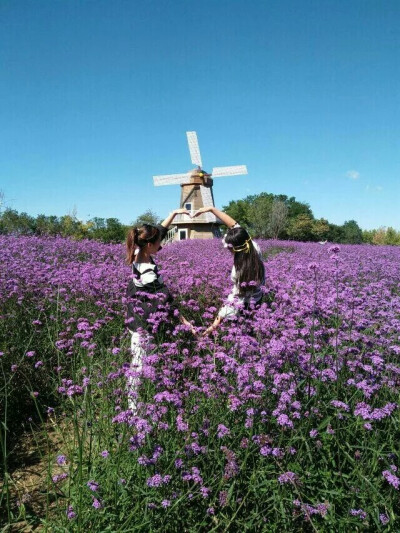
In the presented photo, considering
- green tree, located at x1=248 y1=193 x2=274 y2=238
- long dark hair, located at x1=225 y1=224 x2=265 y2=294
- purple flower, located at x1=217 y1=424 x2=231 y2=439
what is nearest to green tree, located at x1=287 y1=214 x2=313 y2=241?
green tree, located at x1=248 y1=193 x2=274 y2=238

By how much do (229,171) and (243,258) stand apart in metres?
31.5

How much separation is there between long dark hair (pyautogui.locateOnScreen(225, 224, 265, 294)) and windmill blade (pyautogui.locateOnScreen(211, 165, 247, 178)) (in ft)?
100

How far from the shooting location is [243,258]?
423 cm

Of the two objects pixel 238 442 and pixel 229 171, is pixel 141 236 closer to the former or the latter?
pixel 238 442

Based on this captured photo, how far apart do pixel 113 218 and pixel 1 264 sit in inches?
3724

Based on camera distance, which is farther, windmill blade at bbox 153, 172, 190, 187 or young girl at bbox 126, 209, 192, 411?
windmill blade at bbox 153, 172, 190, 187

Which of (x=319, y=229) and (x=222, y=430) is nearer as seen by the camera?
(x=222, y=430)

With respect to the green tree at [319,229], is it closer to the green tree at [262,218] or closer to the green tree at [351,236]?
the green tree at [351,236]

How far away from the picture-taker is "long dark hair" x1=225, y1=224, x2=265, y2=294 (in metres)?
4.20

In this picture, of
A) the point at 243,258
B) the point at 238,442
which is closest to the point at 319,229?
the point at 243,258

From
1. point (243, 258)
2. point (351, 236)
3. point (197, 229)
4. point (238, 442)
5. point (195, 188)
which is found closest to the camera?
point (238, 442)

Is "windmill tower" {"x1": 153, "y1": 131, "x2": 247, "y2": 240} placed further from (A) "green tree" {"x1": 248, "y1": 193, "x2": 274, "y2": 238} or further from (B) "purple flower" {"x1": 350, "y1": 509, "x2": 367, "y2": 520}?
(B) "purple flower" {"x1": 350, "y1": 509, "x2": 367, "y2": 520}

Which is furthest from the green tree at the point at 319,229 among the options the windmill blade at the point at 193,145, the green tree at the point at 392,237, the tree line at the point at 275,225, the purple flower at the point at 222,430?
the purple flower at the point at 222,430

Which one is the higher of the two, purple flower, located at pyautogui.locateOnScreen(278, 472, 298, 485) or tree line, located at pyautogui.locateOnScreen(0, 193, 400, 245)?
Result: tree line, located at pyautogui.locateOnScreen(0, 193, 400, 245)
